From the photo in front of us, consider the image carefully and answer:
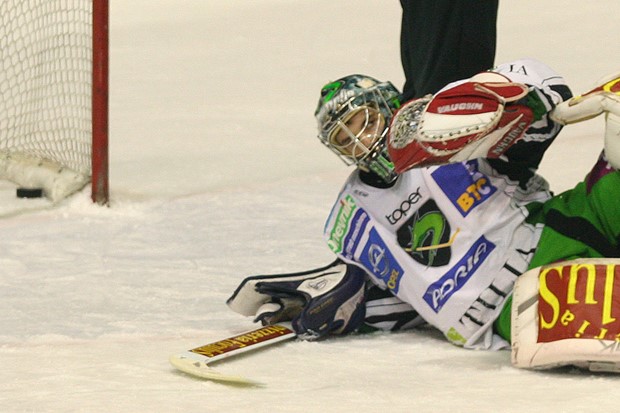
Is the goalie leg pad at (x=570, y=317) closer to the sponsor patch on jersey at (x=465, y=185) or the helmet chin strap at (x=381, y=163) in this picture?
the sponsor patch on jersey at (x=465, y=185)

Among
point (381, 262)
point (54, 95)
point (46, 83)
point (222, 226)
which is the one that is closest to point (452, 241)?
point (381, 262)

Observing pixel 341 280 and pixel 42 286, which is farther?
pixel 42 286

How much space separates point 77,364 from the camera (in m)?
2.36

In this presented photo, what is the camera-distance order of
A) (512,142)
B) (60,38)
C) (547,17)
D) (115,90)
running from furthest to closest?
(547,17), (115,90), (60,38), (512,142)

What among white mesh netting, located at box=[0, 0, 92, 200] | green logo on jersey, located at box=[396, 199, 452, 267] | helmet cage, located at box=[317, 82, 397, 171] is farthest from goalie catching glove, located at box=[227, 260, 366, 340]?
white mesh netting, located at box=[0, 0, 92, 200]

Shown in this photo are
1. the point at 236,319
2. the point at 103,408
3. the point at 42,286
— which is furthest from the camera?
the point at 42,286

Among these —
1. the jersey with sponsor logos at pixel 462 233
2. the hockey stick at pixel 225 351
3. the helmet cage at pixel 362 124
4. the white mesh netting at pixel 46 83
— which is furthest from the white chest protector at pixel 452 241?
the white mesh netting at pixel 46 83

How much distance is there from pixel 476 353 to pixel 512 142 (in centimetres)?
38

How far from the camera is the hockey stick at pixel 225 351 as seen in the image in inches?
87.9

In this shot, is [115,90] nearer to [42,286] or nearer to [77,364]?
[42,286]

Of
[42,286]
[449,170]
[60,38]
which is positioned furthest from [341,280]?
[60,38]

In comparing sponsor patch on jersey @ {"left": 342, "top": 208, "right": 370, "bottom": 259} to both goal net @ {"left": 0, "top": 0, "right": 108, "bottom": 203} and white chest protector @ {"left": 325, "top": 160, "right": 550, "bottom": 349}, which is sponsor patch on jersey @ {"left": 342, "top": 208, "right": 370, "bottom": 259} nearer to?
white chest protector @ {"left": 325, "top": 160, "right": 550, "bottom": 349}

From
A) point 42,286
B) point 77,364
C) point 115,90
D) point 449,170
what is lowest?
point 115,90

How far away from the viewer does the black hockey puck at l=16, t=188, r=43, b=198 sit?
414 centimetres
